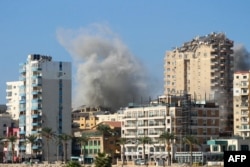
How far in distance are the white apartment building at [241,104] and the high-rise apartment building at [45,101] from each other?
30608mm

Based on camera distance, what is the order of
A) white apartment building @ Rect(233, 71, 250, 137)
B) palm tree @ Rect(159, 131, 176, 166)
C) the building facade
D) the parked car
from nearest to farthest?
palm tree @ Rect(159, 131, 176, 166)
the parked car
the building facade
white apartment building @ Rect(233, 71, 250, 137)

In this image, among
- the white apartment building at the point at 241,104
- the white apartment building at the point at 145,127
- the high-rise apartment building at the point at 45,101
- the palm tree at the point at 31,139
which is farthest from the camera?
the high-rise apartment building at the point at 45,101

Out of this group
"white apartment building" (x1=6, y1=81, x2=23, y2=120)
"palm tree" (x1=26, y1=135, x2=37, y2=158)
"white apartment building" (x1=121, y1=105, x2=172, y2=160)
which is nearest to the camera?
"white apartment building" (x1=121, y1=105, x2=172, y2=160)

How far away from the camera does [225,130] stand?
13200 cm

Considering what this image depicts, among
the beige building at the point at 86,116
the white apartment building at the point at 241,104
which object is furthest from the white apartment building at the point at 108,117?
the white apartment building at the point at 241,104

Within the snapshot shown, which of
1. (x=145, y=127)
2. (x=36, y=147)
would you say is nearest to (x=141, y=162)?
(x=145, y=127)

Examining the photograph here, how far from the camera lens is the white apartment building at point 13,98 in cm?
13762

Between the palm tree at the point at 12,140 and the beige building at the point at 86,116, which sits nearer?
the palm tree at the point at 12,140

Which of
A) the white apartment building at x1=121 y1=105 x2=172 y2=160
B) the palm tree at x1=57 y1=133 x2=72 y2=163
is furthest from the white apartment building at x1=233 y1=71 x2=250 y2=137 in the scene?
the palm tree at x1=57 y1=133 x2=72 y2=163

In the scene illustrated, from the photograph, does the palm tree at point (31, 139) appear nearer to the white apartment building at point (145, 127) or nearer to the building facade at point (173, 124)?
the white apartment building at point (145, 127)

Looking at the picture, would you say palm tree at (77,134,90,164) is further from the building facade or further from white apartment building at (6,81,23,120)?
white apartment building at (6,81,23,120)

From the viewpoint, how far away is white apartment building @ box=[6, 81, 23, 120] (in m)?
138

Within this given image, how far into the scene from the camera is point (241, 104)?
121 meters

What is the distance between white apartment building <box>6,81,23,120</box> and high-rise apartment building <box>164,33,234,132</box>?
32.9 meters
